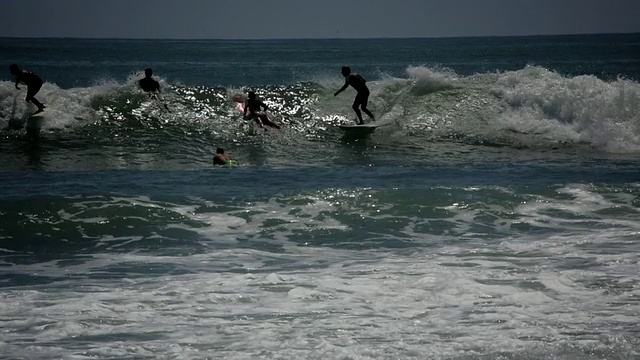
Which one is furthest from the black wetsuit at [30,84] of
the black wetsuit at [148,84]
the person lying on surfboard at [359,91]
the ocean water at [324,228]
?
the person lying on surfboard at [359,91]

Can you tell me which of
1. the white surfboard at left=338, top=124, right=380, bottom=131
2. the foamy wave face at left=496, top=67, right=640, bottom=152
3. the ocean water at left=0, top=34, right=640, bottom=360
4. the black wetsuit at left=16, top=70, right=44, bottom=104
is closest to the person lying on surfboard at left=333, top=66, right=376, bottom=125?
the white surfboard at left=338, top=124, right=380, bottom=131

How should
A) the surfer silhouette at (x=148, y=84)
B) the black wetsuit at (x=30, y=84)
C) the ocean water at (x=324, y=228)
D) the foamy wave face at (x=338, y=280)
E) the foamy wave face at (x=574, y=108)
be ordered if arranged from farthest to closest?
1. the surfer silhouette at (x=148, y=84)
2. the black wetsuit at (x=30, y=84)
3. the foamy wave face at (x=574, y=108)
4. the ocean water at (x=324, y=228)
5. the foamy wave face at (x=338, y=280)

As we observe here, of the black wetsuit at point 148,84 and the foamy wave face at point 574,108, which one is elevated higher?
the black wetsuit at point 148,84

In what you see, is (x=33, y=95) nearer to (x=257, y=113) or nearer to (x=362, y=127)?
(x=257, y=113)

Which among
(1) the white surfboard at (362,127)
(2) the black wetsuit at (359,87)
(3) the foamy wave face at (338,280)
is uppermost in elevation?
(2) the black wetsuit at (359,87)

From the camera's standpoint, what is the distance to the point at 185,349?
21.2 ft

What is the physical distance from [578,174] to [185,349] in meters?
10.1

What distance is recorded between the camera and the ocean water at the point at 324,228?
6777 mm

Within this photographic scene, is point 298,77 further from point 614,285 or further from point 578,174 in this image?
point 614,285

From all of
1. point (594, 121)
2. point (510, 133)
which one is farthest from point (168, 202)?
point (594, 121)

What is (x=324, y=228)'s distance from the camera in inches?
436

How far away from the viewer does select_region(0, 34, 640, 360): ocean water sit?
22.2ft

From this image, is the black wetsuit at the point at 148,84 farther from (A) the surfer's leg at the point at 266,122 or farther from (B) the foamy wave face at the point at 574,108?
(B) the foamy wave face at the point at 574,108

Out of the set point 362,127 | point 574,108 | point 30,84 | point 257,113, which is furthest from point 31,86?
point 574,108
